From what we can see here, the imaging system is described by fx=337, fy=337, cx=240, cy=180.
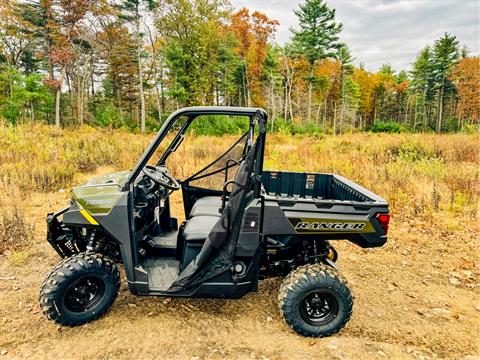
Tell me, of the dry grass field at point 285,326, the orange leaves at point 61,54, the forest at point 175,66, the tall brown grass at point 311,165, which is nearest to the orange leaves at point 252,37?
the forest at point 175,66

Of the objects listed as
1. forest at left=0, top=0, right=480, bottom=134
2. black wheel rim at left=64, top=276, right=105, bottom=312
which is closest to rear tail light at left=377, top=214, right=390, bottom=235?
black wheel rim at left=64, top=276, right=105, bottom=312

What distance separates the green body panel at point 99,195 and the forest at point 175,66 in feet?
39.7

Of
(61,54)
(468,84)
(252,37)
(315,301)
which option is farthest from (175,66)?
(468,84)

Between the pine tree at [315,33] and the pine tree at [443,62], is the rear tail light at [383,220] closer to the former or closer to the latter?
the pine tree at [315,33]

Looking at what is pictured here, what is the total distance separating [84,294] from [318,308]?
2065mm

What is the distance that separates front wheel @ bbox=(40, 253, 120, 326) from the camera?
2.78 metres

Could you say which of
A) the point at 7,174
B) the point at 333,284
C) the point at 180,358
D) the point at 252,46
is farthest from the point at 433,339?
the point at 252,46

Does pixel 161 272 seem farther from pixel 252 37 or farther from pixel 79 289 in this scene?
pixel 252 37

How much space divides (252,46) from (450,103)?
32778 millimetres

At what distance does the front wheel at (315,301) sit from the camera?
284cm

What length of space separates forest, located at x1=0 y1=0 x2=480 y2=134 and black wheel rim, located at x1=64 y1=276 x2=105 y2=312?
12.4 m

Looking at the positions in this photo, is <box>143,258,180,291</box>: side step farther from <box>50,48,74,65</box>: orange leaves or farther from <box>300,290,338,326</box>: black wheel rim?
<box>50,48,74,65</box>: orange leaves

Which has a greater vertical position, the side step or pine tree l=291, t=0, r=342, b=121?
pine tree l=291, t=0, r=342, b=121

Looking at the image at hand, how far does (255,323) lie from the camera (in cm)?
311
